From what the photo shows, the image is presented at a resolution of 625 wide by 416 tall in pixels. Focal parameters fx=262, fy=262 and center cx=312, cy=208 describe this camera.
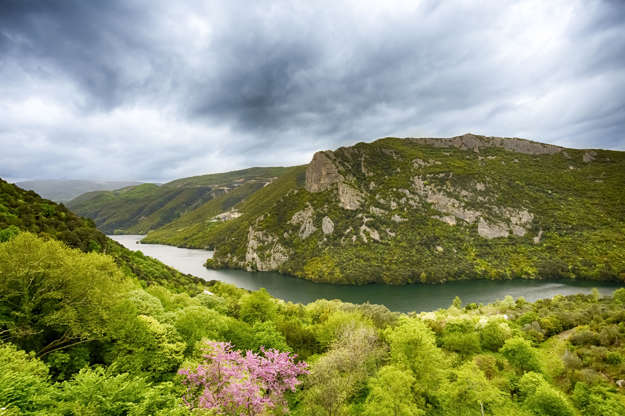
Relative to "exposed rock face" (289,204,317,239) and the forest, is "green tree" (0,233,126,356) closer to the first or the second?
the forest

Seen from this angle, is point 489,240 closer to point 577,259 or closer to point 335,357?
point 577,259

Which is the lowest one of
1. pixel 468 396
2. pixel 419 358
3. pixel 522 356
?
pixel 522 356

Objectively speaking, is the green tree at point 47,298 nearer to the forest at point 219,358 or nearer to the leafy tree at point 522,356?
the forest at point 219,358

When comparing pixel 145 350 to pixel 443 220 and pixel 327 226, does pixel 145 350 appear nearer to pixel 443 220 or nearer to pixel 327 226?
pixel 327 226

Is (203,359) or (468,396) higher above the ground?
(203,359)

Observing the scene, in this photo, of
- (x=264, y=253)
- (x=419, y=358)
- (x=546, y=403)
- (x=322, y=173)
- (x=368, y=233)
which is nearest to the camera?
(x=546, y=403)

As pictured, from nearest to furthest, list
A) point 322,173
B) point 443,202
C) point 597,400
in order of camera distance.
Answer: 1. point 597,400
2. point 443,202
3. point 322,173

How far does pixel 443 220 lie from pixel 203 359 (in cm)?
15601

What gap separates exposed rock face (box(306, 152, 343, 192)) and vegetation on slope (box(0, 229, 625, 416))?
147583 millimetres

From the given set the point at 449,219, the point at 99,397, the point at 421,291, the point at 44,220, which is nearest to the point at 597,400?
the point at 99,397

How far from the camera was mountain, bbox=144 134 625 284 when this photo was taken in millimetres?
117938

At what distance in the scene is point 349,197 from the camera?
16362 cm

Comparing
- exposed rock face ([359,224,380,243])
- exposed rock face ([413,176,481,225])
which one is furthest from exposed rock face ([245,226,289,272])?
exposed rock face ([413,176,481,225])

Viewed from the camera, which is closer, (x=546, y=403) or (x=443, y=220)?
(x=546, y=403)
